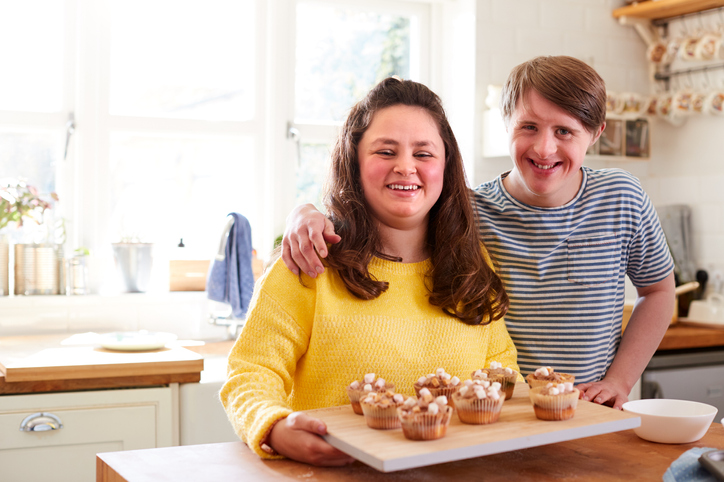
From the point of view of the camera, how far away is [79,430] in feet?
6.77

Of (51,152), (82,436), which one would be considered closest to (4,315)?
(51,152)

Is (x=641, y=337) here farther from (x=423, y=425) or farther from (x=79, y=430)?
(x=79, y=430)

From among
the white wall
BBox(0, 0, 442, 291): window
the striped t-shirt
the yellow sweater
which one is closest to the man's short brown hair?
the striped t-shirt

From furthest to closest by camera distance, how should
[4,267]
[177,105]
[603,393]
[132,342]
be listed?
[177,105]
[4,267]
[132,342]
[603,393]

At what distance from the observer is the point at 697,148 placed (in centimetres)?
332

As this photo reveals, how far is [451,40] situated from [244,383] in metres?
2.49

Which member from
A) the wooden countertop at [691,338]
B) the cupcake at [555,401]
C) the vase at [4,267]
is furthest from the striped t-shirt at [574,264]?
the vase at [4,267]

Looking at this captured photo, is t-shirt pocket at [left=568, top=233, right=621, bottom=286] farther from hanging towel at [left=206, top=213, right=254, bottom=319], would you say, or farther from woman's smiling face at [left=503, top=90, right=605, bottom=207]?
hanging towel at [left=206, top=213, right=254, bottom=319]

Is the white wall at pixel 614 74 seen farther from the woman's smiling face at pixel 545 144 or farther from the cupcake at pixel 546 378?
the cupcake at pixel 546 378

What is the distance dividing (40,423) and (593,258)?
5.03 ft

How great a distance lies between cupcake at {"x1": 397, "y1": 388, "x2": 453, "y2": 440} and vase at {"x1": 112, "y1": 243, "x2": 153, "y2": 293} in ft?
6.85

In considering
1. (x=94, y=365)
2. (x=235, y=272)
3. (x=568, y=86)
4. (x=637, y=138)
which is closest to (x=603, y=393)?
(x=568, y=86)

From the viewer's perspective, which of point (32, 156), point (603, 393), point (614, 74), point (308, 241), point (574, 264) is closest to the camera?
point (308, 241)

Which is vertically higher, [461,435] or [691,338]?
[461,435]
